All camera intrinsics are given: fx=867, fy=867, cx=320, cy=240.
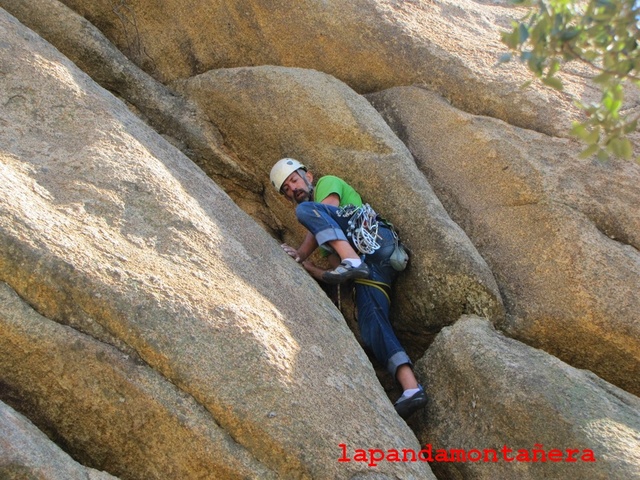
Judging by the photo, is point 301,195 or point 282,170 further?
point 282,170

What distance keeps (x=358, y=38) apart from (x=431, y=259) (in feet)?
10.1

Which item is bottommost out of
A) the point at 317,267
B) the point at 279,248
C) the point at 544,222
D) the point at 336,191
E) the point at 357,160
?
the point at 317,267

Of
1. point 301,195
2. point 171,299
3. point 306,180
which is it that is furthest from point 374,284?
point 171,299

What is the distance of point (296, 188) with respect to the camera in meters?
7.73

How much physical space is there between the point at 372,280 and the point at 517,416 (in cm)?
181

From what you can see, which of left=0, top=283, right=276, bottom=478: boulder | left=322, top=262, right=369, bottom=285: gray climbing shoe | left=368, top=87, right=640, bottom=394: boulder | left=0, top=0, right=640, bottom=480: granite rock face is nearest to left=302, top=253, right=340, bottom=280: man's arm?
left=322, top=262, right=369, bottom=285: gray climbing shoe

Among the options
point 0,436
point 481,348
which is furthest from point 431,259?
point 0,436

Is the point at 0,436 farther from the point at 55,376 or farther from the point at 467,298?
the point at 467,298

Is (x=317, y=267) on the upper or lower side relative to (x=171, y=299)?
lower

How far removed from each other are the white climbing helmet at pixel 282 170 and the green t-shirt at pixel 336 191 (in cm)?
32

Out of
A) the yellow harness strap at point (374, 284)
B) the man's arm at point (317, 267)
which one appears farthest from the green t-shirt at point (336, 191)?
the yellow harness strap at point (374, 284)

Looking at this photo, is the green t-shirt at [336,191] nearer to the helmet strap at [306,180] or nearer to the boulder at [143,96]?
the helmet strap at [306,180]

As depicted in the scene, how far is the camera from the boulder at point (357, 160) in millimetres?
7125

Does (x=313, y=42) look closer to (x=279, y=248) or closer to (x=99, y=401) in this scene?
(x=279, y=248)
